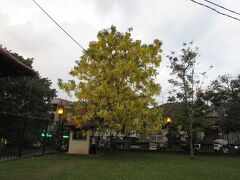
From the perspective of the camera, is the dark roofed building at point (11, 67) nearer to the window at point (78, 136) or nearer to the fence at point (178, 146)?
the window at point (78, 136)

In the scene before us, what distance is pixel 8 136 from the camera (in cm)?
2397

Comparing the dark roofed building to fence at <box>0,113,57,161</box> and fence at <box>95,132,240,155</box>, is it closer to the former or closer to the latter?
fence at <box>0,113,57,161</box>

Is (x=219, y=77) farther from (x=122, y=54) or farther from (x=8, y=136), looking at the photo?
(x=8, y=136)

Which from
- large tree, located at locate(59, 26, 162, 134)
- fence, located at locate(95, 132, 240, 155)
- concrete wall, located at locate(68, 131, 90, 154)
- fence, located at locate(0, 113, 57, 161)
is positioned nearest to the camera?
fence, located at locate(0, 113, 57, 161)

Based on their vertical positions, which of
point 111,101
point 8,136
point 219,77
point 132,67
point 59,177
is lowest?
point 59,177

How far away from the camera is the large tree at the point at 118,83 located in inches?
854

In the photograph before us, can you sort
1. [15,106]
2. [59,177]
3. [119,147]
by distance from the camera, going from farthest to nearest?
1. [15,106]
2. [119,147]
3. [59,177]

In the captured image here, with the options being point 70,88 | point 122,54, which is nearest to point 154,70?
point 122,54

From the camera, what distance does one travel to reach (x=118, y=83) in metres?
22.5

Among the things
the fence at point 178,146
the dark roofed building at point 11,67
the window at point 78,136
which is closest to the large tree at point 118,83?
the window at point 78,136

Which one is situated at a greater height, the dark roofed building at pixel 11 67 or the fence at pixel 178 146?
the dark roofed building at pixel 11 67

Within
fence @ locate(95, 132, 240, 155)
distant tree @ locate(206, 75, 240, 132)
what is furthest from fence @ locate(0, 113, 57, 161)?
distant tree @ locate(206, 75, 240, 132)

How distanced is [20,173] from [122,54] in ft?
43.6

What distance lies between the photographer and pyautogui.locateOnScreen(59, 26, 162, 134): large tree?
21688mm
